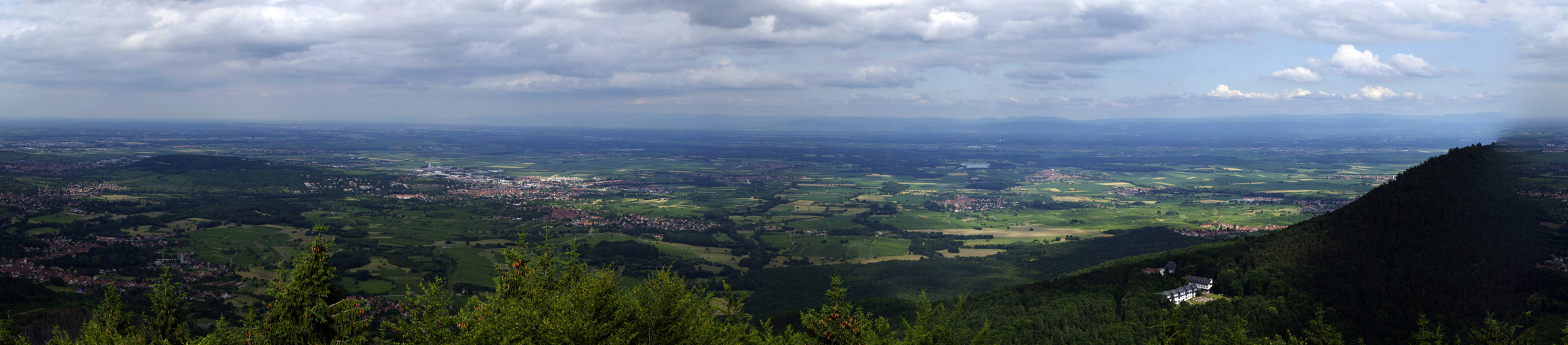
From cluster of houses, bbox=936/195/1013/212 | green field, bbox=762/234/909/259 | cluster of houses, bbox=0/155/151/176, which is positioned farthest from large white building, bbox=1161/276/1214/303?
cluster of houses, bbox=0/155/151/176

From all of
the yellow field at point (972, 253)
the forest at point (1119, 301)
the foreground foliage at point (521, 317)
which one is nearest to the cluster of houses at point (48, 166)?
the forest at point (1119, 301)

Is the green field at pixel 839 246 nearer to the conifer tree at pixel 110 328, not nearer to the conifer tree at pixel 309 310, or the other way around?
the conifer tree at pixel 110 328

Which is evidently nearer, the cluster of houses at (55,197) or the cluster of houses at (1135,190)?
the cluster of houses at (55,197)

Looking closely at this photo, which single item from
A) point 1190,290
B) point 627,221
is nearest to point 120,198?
point 627,221

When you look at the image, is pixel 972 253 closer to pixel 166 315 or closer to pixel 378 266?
pixel 378 266

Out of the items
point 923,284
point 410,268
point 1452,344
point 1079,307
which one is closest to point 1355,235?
point 1452,344

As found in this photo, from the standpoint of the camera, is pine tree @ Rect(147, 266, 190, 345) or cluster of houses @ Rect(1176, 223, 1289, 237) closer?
pine tree @ Rect(147, 266, 190, 345)

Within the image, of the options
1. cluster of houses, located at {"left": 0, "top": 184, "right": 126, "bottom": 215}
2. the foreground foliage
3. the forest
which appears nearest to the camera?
the foreground foliage

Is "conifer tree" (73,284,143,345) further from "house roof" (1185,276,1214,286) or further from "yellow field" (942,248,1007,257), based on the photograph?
"yellow field" (942,248,1007,257)

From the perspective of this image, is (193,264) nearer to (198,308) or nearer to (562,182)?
(198,308)
